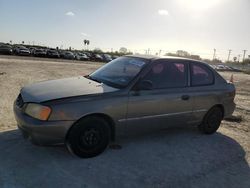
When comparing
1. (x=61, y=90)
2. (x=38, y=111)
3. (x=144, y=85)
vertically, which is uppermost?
(x=144, y=85)

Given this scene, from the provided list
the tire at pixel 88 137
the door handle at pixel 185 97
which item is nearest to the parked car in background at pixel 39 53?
the door handle at pixel 185 97

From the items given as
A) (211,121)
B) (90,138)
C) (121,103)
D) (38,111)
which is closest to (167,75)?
(121,103)

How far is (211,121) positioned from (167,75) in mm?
1651

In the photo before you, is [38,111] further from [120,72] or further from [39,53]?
[39,53]

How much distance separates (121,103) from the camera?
427cm

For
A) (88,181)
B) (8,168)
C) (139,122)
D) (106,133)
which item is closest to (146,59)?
(139,122)

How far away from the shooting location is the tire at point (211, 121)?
5777mm

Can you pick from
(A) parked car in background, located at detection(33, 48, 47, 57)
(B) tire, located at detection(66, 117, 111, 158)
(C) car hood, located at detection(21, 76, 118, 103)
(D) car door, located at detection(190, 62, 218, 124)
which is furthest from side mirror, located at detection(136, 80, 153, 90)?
(A) parked car in background, located at detection(33, 48, 47, 57)

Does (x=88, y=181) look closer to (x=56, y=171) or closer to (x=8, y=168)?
(x=56, y=171)

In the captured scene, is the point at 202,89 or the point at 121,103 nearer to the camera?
the point at 121,103

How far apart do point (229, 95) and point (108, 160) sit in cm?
333

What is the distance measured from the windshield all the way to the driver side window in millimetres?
259

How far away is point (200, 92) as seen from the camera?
5.41 meters

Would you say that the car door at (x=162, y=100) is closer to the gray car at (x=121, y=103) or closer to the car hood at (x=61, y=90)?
the gray car at (x=121, y=103)
